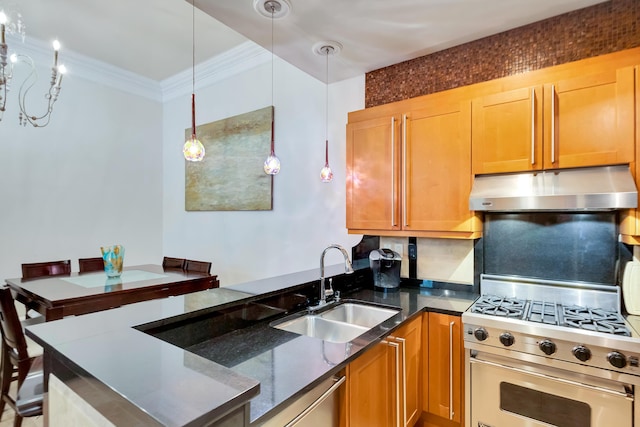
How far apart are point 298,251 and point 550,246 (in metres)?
2.09

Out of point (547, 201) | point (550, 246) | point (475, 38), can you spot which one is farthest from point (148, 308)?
point (475, 38)

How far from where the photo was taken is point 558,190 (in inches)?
68.4

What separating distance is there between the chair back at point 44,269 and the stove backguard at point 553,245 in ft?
12.8

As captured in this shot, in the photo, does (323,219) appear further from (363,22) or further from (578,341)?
(578,341)

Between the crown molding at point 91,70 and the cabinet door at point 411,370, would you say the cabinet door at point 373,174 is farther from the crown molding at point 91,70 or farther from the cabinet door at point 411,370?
the crown molding at point 91,70

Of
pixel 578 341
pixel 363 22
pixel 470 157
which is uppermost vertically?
pixel 363 22

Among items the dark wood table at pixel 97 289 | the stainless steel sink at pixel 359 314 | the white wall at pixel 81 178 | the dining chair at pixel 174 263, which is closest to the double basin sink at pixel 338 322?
the stainless steel sink at pixel 359 314

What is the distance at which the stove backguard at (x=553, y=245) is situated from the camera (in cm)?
187

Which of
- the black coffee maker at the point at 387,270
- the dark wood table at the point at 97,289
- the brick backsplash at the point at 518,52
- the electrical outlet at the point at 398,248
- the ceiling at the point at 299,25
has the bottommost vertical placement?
the dark wood table at the point at 97,289

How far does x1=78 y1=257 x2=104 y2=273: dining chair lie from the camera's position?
3.40m

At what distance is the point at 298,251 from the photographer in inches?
129

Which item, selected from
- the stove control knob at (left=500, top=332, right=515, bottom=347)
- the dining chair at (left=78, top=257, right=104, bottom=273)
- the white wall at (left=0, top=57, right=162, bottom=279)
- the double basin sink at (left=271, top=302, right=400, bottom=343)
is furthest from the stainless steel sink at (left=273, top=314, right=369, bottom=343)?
the white wall at (left=0, top=57, right=162, bottom=279)

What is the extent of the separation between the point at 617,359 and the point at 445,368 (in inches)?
31.5

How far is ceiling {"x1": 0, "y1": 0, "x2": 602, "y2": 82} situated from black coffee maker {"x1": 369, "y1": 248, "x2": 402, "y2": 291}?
151 centimetres
